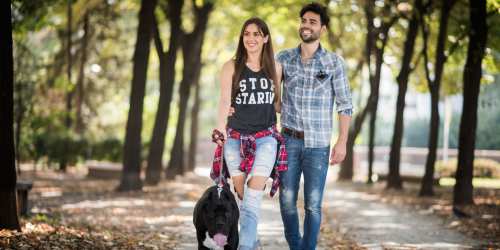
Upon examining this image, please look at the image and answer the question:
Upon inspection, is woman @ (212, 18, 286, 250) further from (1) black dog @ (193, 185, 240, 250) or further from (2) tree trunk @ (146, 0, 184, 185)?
(2) tree trunk @ (146, 0, 184, 185)

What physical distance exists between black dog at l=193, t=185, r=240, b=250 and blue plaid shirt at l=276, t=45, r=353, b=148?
114cm

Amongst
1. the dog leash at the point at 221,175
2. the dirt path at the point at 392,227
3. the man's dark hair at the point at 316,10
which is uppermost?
the man's dark hair at the point at 316,10

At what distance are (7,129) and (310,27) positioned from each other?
4.26 m

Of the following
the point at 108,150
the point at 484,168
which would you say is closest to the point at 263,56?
the point at 108,150

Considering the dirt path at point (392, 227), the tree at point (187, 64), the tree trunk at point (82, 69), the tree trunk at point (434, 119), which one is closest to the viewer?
the dirt path at point (392, 227)

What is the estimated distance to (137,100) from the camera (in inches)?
719

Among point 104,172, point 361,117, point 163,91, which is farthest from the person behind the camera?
point 361,117

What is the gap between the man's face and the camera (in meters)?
6.59

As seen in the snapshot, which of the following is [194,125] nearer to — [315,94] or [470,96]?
[470,96]

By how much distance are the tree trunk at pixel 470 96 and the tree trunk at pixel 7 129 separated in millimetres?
10650

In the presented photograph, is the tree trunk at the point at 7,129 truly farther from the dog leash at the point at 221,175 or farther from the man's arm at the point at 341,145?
the man's arm at the point at 341,145

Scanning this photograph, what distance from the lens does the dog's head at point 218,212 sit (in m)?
5.71

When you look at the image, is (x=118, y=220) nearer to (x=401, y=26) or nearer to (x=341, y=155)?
(x=341, y=155)

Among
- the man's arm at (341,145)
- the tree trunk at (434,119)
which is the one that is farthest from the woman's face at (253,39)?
the tree trunk at (434,119)
